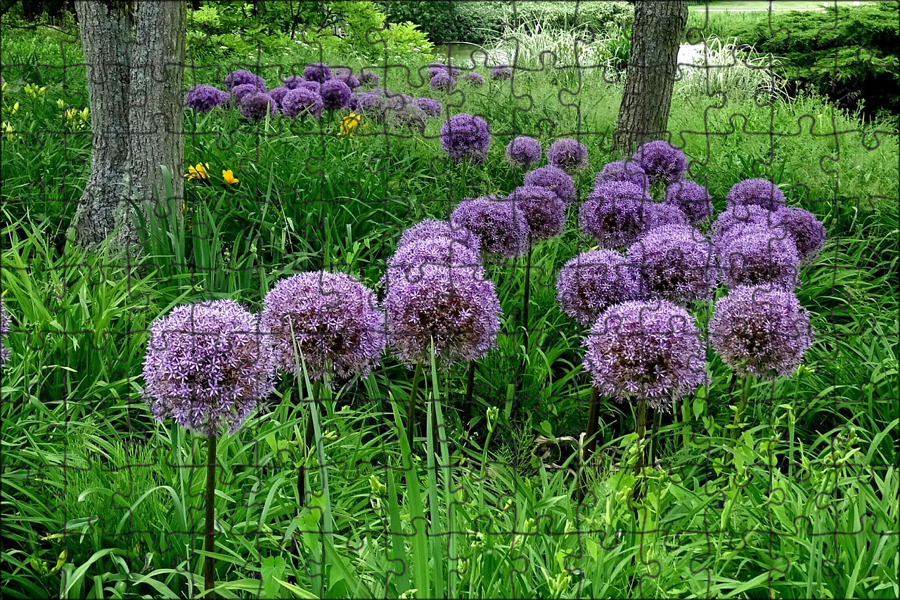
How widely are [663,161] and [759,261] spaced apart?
140cm

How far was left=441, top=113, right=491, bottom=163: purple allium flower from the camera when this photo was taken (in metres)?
4.79

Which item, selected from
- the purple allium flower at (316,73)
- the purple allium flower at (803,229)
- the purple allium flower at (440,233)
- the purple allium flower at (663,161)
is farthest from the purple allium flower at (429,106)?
the purple allium flower at (803,229)

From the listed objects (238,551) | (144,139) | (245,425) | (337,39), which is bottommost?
(238,551)

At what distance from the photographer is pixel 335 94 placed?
583 cm

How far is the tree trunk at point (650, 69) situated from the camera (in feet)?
18.8

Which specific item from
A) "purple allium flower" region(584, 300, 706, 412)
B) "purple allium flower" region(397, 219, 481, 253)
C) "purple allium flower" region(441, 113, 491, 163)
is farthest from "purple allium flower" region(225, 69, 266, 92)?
"purple allium flower" region(584, 300, 706, 412)

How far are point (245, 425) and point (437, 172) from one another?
3.25 m

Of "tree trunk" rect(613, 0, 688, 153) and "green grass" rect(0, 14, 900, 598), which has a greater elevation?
"tree trunk" rect(613, 0, 688, 153)

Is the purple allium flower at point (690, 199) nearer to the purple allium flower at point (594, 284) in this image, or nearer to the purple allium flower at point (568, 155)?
the purple allium flower at point (568, 155)

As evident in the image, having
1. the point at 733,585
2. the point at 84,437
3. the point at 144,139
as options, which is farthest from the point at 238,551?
the point at 144,139

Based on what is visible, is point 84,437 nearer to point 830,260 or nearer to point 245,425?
point 245,425

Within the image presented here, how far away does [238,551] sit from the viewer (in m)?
2.68

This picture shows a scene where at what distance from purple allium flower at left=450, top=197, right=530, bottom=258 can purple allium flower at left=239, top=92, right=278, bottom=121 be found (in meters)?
2.74

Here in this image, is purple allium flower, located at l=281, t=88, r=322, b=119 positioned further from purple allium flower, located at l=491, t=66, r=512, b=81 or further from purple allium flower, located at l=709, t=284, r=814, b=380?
purple allium flower, located at l=709, t=284, r=814, b=380
